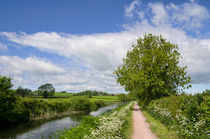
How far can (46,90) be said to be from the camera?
253ft

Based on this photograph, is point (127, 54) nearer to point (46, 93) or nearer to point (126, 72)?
point (126, 72)

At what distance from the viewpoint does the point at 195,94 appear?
8.50 metres

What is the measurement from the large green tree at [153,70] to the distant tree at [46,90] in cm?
5831

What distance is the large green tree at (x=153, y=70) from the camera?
22.8 meters

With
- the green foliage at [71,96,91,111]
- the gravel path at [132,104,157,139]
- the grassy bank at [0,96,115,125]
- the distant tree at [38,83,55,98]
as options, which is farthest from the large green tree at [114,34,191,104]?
the distant tree at [38,83,55,98]

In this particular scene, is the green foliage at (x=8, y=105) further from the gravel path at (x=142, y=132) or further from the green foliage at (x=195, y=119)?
the green foliage at (x=195, y=119)

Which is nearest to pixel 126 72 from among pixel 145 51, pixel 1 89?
pixel 145 51

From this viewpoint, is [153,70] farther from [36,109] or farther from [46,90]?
[46,90]

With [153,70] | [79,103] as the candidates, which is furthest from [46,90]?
[153,70]

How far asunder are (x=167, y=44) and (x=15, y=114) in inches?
1019

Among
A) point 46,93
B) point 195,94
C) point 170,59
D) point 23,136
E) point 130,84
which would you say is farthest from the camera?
point 46,93

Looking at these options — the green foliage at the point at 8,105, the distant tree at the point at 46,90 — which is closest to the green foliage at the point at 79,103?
the green foliage at the point at 8,105

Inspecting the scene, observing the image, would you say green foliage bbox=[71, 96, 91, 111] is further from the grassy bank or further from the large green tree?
the large green tree

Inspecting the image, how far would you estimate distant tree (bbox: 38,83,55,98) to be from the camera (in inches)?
2974
